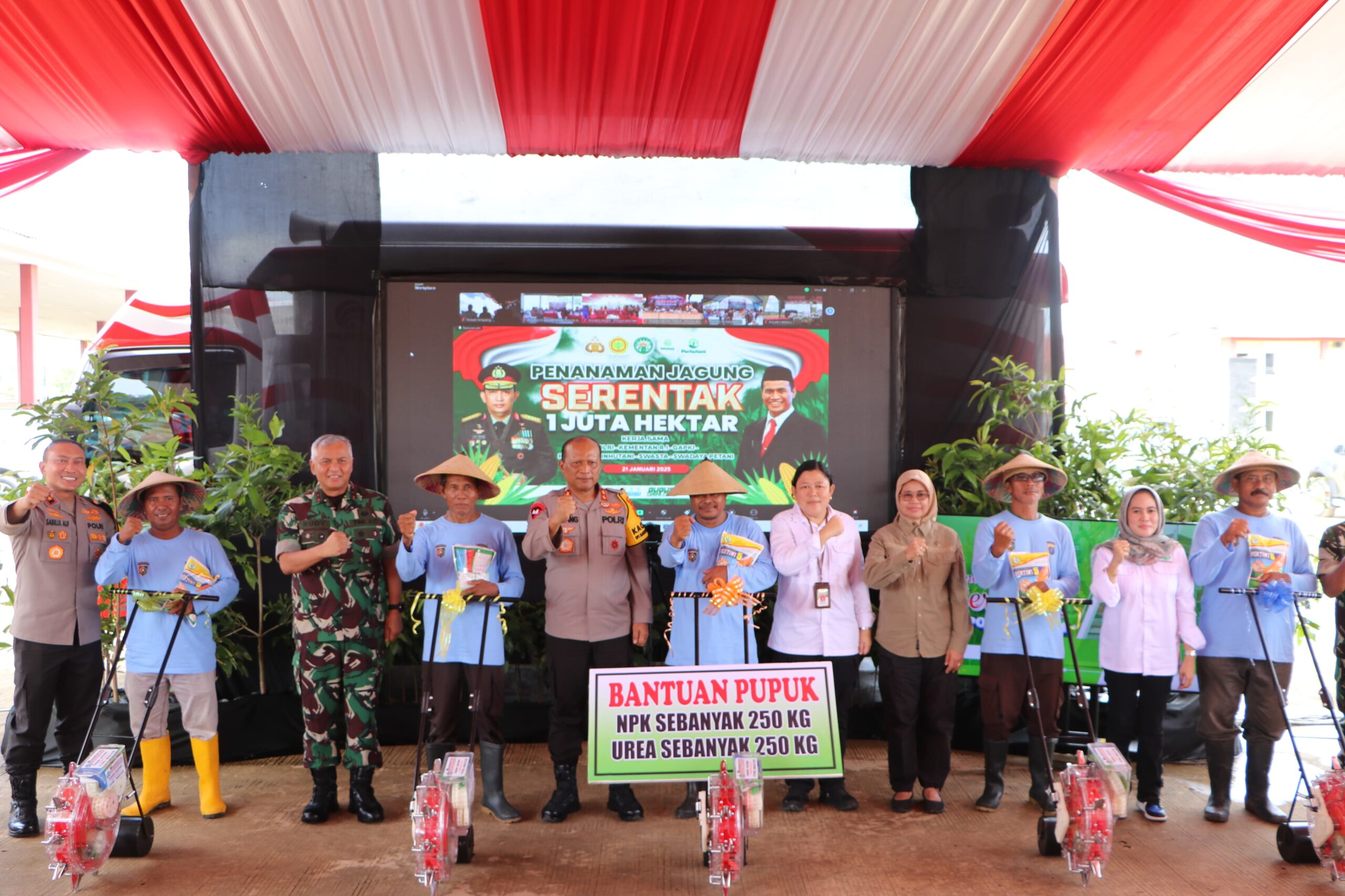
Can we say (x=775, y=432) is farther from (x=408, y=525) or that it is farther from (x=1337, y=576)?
(x=1337, y=576)

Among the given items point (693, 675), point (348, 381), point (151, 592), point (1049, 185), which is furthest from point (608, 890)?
point (1049, 185)

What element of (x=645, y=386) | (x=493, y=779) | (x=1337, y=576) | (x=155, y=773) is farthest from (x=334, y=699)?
(x=1337, y=576)

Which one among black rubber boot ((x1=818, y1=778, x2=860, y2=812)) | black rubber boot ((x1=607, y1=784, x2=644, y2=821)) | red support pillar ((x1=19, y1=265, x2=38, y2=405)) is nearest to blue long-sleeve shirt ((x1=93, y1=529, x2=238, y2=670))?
black rubber boot ((x1=607, y1=784, x2=644, y2=821))

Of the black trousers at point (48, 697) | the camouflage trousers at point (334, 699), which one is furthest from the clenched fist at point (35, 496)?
the camouflage trousers at point (334, 699)

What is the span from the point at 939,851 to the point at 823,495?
1.45m

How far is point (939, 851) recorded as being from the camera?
12.1 ft

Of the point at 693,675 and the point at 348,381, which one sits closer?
the point at 693,675

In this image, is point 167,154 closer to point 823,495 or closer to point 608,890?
point 823,495

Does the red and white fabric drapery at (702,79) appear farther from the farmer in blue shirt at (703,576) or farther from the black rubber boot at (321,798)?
the black rubber boot at (321,798)

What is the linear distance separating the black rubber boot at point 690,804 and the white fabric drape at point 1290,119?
3.99 metres

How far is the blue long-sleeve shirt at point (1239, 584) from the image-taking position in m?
3.98

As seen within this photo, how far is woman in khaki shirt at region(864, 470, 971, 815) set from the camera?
4.04 meters

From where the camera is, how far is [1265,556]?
12.8ft

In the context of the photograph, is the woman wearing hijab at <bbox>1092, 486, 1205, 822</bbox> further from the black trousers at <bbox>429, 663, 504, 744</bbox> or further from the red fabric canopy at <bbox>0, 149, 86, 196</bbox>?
the red fabric canopy at <bbox>0, 149, 86, 196</bbox>
